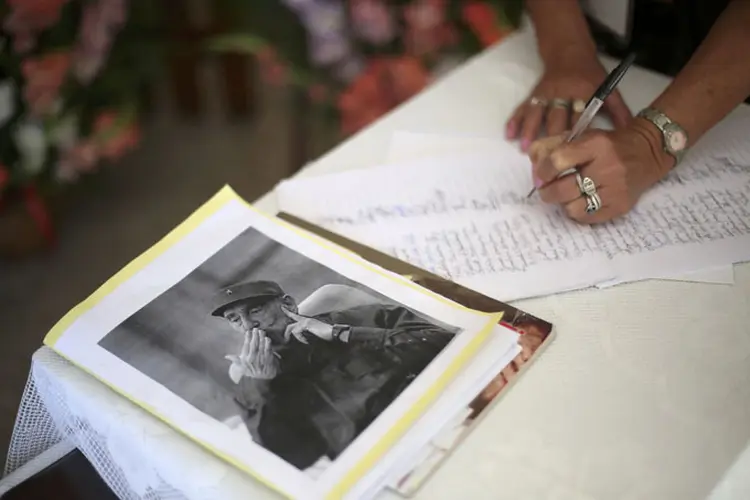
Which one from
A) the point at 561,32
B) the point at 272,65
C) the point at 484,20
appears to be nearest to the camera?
the point at 561,32

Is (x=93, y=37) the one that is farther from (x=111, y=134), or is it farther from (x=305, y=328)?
(x=305, y=328)

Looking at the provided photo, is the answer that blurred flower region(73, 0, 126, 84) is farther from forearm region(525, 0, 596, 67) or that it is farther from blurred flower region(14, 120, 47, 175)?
forearm region(525, 0, 596, 67)

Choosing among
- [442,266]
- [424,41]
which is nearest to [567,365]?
[442,266]

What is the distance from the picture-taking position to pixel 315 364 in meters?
0.60

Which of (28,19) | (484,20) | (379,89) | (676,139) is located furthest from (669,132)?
(28,19)

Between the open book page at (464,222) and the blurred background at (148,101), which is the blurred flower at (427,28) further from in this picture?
the open book page at (464,222)

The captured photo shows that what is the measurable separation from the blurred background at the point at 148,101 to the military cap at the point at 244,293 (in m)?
0.71

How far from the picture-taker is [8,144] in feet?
4.72

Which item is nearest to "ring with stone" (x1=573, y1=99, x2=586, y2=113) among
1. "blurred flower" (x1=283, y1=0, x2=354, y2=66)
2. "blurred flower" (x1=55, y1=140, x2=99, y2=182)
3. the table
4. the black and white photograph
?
the table

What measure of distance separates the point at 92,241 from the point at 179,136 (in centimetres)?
39

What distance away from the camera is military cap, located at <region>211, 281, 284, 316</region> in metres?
0.65

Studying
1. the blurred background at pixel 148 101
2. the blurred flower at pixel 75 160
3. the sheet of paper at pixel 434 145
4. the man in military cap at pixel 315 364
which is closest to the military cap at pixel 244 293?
the man in military cap at pixel 315 364

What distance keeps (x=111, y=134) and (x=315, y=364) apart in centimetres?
120

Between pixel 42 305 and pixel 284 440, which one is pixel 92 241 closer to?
pixel 42 305
